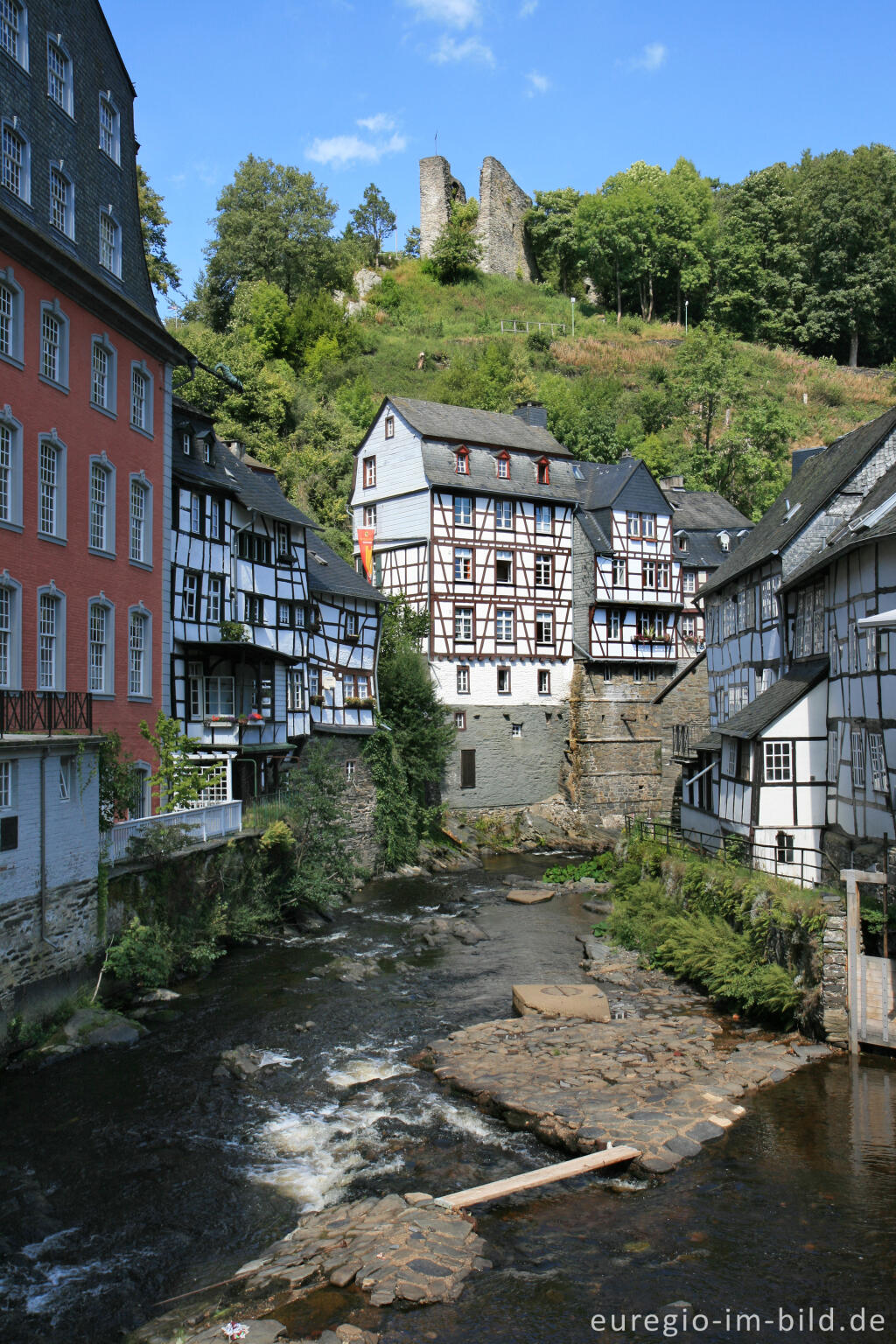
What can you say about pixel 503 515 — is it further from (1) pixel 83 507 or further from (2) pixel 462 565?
(1) pixel 83 507

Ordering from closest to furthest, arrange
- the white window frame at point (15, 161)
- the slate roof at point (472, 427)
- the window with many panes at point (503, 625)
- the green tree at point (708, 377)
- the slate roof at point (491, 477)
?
1. the white window frame at point (15, 161)
2. the slate roof at point (491, 477)
3. the slate roof at point (472, 427)
4. the window with many panes at point (503, 625)
5. the green tree at point (708, 377)

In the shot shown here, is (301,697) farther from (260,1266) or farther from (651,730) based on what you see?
(260,1266)

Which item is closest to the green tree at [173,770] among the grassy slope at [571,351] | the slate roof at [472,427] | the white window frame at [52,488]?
the white window frame at [52,488]

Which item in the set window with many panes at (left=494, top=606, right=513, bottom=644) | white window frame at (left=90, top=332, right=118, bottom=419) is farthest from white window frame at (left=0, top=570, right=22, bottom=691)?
window with many panes at (left=494, top=606, right=513, bottom=644)

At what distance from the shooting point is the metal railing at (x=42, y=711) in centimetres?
1805

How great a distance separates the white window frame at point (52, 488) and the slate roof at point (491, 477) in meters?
22.2

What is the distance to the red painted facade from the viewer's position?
19.8 m

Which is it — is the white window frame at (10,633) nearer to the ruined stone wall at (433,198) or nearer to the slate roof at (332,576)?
the slate roof at (332,576)

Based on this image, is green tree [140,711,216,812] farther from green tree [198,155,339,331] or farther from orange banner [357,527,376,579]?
green tree [198,155,339,331]

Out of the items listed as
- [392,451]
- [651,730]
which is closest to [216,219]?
[392,451]

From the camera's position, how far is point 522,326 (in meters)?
80.7

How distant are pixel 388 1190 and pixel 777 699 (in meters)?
15.7

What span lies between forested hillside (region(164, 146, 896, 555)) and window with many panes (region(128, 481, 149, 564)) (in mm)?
21978

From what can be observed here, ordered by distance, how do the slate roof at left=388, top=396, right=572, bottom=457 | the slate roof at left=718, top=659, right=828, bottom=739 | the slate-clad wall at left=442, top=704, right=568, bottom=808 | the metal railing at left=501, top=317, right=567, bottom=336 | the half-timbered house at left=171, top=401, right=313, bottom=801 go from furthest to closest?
the metal railing at left=501, top=317, right=567, bottom=336
the slate roof at left=388, top=396, right=572, bottom=457
the slate-clad wall at left=442, top=704, right=568, bottom=808
the half-timbered house at left=171, top=401, right=313, bottom=801
the slate roof at left=718, top=659, right=828, bottom=739
